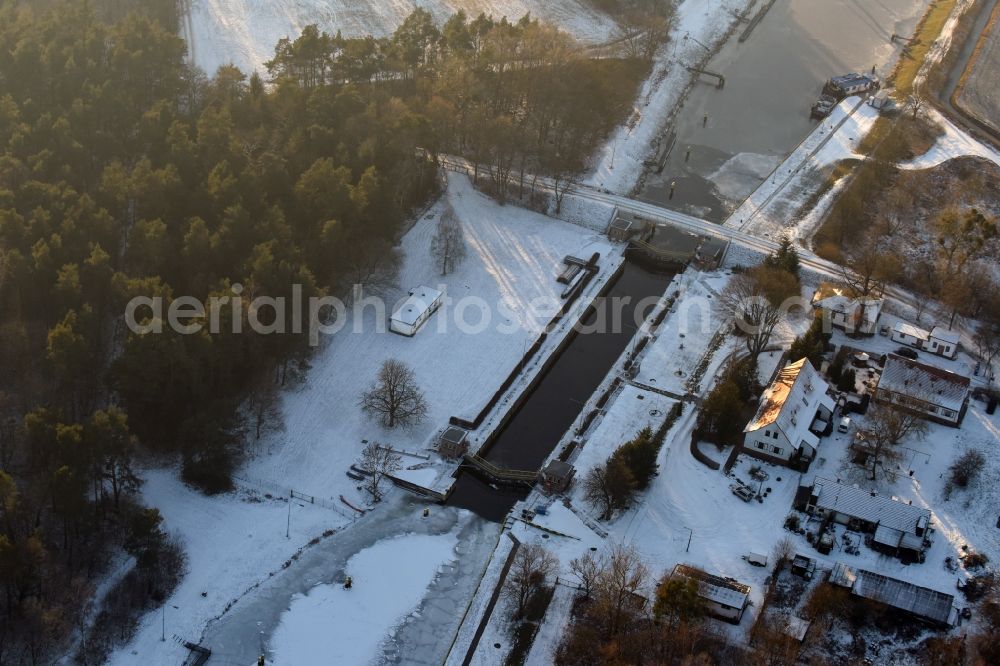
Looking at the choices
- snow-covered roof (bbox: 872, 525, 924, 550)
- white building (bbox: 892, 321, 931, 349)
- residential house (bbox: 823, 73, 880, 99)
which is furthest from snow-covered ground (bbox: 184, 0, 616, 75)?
snow-covered roof (bbox: 872, 525, 924, 550)

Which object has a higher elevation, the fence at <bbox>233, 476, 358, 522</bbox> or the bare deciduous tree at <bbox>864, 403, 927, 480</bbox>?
the bare deciduous tree at <bbox>864, 403, 927, 480</bbox>

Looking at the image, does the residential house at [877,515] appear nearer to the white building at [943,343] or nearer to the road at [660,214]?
the white building at [943,343]

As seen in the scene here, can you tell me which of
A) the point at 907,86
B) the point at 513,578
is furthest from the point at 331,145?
the point at 907,86

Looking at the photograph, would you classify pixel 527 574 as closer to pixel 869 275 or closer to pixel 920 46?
pixel 869 275

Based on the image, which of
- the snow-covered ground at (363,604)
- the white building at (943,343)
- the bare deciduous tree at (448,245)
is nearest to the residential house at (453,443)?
the snow-covered ground at (363,604)

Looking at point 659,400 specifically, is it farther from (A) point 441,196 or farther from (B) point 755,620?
(A) point 441,196

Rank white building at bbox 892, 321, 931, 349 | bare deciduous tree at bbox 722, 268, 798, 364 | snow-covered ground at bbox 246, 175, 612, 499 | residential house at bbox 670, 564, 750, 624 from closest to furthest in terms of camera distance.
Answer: residential house at bbox 670, 564, 750, 624, snow-covered ground at bbox 246, 175, 612, 499, bare deciduous tree at bbox 722, 268, 798, 364, white building at bbox 892, 321, 931, 349

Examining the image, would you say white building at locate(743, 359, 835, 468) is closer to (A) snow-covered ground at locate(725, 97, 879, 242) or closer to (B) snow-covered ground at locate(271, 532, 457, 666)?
(B) snow-covered ground at locate(271, 532, 457, 666)
